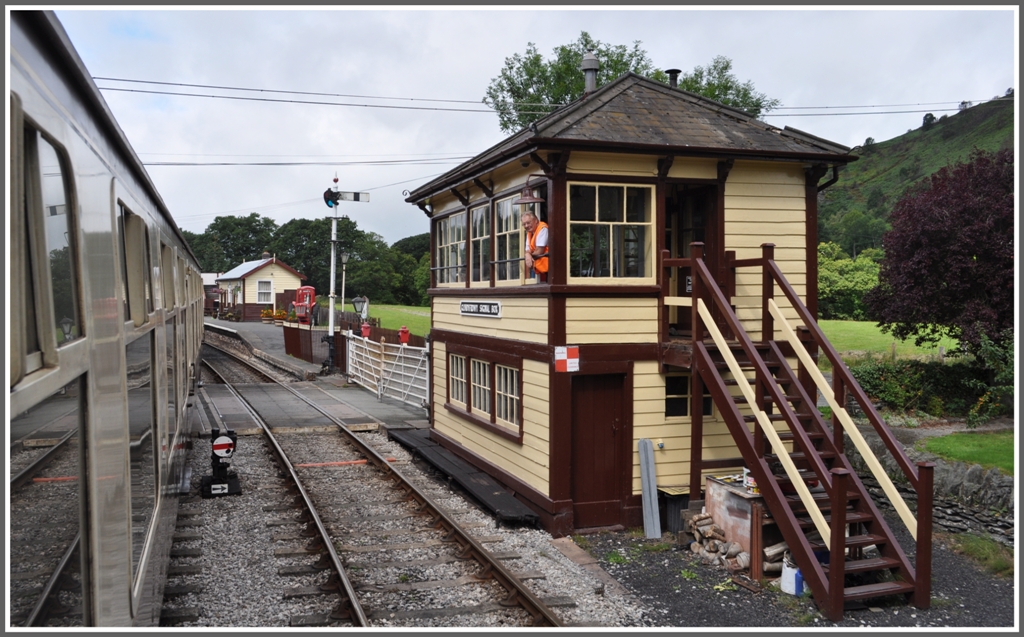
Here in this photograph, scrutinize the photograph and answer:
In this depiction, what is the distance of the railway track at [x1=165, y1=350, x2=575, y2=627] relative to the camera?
690cm

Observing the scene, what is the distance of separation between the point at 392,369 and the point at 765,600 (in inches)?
607

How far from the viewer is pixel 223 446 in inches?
422

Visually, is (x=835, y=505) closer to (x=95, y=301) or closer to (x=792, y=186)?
(x=792, y=186)

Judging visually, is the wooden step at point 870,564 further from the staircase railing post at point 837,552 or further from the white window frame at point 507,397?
the white window frame at point 507,397

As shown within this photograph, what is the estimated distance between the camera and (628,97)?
11.0 meters

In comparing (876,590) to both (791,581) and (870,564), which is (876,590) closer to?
(870,564)

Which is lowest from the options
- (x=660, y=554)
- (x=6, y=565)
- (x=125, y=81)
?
(x=660, y=554)

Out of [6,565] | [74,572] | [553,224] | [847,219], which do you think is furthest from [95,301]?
→ [847,219]

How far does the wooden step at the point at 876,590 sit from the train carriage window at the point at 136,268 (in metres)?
6.20

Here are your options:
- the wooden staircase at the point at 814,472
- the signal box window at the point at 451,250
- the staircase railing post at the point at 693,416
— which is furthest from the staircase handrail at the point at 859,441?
the signal box window at the point at 451,250

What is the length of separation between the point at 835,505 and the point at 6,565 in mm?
6630

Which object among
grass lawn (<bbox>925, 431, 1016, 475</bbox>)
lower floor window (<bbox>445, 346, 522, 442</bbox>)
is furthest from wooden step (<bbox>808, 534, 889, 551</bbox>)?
lower floor window (<bbox>445, 346, 522, 442</bbox>)

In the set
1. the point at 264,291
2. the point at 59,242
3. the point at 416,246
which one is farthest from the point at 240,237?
the point at 59,242

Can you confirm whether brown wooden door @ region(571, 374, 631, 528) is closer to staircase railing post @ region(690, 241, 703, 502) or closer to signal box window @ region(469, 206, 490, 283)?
staircase railing post @ region(690, 241, 703, 502)
